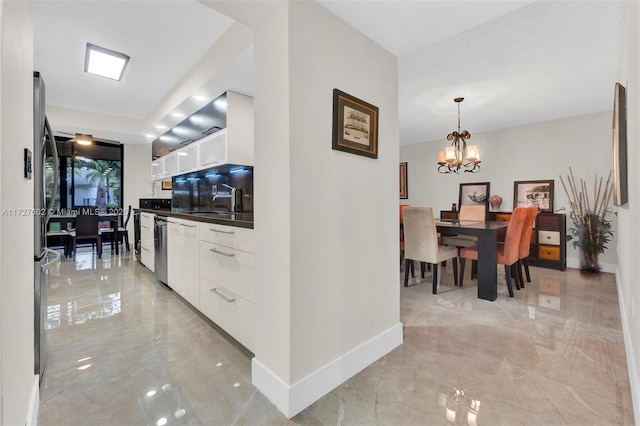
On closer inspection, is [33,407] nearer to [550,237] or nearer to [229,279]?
[229,279]

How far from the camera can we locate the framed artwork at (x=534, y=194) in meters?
4.67

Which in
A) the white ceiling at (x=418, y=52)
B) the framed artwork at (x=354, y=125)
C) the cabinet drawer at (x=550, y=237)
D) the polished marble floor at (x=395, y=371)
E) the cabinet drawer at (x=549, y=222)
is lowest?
→ the polished marble floor at (x=395, y=371)

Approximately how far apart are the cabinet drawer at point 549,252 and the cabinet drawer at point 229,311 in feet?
15.5

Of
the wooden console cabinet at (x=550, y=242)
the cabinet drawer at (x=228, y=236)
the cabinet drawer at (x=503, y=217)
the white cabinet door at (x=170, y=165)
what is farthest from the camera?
the cabinet drawer at (x=503, y=217)

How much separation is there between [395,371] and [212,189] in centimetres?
316

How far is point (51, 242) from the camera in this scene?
A: 17.9ft

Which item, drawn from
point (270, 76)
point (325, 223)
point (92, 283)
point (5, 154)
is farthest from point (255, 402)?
point (92, 283)

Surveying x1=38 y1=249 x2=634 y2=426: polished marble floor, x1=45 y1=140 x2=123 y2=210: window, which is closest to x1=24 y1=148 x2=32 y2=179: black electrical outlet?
x1=38 y1=249 x2=634 y2=426: polished marble floor

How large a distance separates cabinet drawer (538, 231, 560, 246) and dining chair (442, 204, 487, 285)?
974 mm

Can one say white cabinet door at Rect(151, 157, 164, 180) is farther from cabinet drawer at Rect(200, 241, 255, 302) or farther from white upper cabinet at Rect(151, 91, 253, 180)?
cabinet drawer at Rect(200, 241, 255, 302)

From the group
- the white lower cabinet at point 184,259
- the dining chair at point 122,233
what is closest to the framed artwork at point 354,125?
the white lower cabinet at point 184,259

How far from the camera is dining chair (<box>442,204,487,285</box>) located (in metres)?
3.90

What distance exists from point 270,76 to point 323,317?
4.36 feet

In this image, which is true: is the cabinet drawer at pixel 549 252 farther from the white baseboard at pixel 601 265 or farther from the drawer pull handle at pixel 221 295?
the drawer pull handle at pixel 221 295
